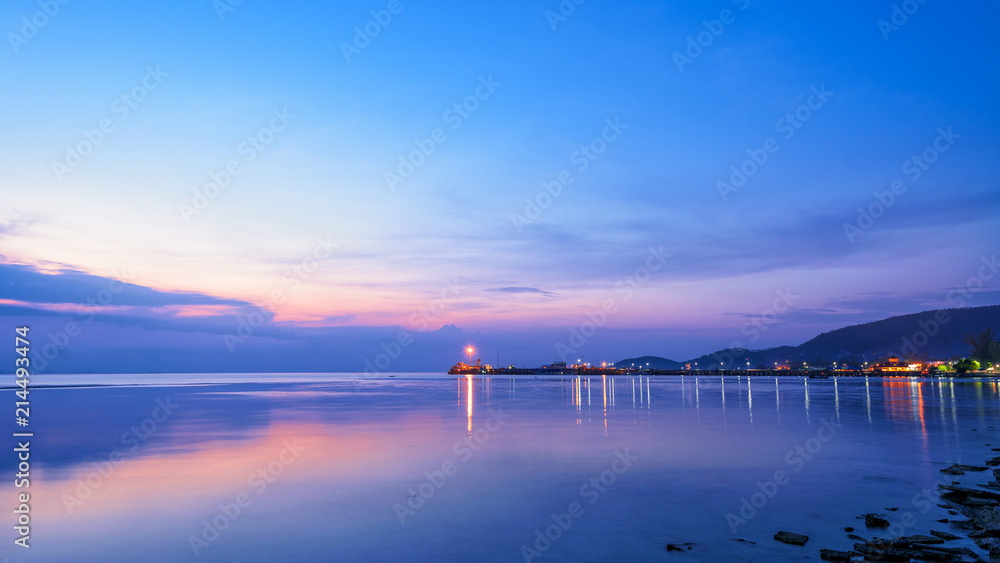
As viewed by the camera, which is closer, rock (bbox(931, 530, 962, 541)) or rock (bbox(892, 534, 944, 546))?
rock (bbox(892, 534, 944, 546))

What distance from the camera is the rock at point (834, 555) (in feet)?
30.3

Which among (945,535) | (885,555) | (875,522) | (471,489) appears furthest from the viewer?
(471,489)

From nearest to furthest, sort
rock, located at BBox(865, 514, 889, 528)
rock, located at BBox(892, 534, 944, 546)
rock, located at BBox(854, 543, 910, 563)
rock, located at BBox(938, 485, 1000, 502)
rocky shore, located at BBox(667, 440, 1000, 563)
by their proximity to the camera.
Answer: rock, located at BBox(854, 543, 910, 563) < rocky shore, located at BBox(667, 440, 1000, 563) < rock, located at BBox(892, 534, 944, 546) < rock, located at BBox(865, 514, 889, 528) < rock, located at BBox(938, 485, 1000, 502)

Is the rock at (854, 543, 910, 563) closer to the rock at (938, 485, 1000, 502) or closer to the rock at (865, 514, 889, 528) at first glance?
the rock at (865, 514, 889, 528)

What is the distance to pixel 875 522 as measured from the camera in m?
11.2

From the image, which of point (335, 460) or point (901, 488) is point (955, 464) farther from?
point (335, 460)

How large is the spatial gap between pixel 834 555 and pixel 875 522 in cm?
250

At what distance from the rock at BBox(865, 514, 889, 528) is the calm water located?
0.43 meters

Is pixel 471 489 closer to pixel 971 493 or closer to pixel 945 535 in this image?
pixel 945 535

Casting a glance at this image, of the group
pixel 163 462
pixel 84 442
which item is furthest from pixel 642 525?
pixel 84 442

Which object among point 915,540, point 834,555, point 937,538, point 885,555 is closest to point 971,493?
point 937,538

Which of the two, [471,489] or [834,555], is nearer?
[834,555]

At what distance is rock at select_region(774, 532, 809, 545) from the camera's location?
10219mm

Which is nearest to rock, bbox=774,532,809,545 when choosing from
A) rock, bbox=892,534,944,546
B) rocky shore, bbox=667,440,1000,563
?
rocky shore, bbox=667,440,1000,563
